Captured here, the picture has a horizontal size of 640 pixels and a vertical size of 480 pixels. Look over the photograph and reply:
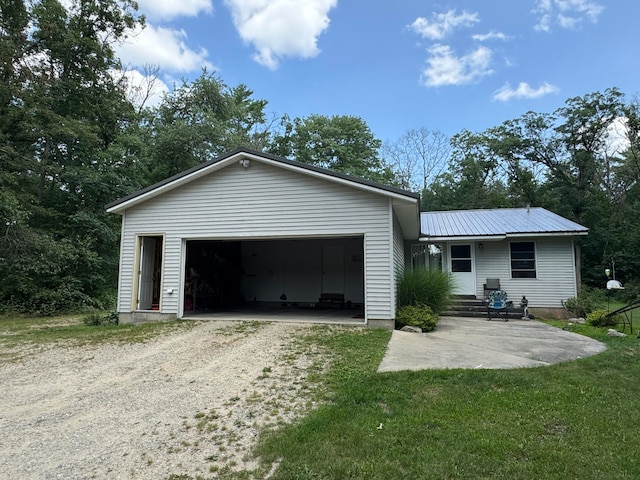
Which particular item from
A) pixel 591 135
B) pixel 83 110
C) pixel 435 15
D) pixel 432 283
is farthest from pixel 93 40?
pixel 591 135

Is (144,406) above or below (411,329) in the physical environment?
below

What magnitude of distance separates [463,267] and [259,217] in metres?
8.02

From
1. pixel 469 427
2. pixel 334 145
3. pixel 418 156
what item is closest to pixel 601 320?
pixel 469 427

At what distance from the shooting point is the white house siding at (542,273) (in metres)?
12.5

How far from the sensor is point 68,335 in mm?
8445

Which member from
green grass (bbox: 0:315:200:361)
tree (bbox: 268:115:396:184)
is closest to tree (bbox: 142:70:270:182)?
tree (bbox: 268:115:396:184)

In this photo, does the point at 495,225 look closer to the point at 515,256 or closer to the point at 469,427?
the point at 515,256

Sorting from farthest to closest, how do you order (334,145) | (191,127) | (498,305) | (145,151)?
(334,145) < (191,127) < (145,151) < (498,305)

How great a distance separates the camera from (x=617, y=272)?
2044 centimetres

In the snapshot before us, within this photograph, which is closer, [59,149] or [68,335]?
[68,335]

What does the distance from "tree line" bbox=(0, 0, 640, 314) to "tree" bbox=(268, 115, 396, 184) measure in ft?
0.34

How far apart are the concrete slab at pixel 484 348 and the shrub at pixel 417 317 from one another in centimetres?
23

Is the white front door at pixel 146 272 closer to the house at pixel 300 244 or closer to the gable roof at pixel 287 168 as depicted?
the house at pixel 300 244

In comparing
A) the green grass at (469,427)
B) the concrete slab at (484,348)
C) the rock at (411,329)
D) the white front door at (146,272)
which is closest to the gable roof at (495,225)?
the concrete slab at (484,348)
